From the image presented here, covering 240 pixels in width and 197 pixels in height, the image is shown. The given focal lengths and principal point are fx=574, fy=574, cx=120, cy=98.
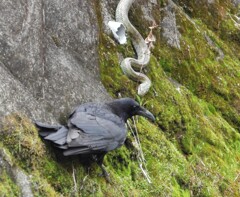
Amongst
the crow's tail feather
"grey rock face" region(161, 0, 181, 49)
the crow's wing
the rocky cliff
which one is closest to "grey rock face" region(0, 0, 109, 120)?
the rocky cliff

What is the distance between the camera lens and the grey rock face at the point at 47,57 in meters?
7.20

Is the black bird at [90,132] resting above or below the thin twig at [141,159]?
above

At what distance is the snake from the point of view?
10.2 metres

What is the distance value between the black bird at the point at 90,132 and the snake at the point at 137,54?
2.53 m

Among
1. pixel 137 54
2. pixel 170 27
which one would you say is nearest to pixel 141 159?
pixel 137 54

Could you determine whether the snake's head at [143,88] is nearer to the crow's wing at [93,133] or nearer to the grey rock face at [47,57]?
the grey rock face at [47,57]

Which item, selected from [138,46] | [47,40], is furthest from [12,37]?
[138,46]

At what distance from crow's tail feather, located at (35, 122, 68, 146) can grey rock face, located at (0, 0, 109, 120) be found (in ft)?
1.09

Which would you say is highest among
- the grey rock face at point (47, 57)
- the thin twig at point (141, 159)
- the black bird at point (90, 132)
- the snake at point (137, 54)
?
the black bird at point (90, 132)

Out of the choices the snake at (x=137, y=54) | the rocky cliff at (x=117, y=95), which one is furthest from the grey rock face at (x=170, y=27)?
the snake at (x=137, y=54)

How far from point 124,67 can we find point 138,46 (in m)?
1.00

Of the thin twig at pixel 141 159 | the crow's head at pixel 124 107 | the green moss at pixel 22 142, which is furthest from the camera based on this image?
the thin twig at pixel 141 159

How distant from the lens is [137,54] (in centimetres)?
1091

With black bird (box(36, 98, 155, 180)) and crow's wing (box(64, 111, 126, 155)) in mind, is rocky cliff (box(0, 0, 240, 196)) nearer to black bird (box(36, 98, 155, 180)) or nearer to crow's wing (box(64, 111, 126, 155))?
black bird (box(36, 98, 155, 180))
